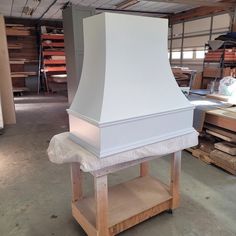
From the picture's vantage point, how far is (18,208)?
77.3 inches

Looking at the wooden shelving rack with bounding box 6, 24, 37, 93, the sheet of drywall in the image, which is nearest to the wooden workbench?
the sheet of drywall

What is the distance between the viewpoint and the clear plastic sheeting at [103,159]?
1262 millimetres

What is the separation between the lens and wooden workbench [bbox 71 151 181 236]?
4.63 feet

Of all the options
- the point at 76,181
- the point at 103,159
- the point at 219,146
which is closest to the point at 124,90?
the point at 103,159

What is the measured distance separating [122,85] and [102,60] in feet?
0.61

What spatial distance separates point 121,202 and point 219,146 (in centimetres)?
149

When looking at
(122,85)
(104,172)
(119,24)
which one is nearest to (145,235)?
(104,172)

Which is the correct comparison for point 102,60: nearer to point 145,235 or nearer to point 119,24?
point 119,24

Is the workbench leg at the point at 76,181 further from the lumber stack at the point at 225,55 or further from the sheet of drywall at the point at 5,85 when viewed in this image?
the lumber stack at the point at 225,55

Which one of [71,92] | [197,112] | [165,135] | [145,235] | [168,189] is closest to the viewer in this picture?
[165,135]

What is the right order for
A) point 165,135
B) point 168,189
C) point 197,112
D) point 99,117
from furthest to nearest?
1. point 197,112
2. point 168,189
3. point 165,135
4. point 99,117

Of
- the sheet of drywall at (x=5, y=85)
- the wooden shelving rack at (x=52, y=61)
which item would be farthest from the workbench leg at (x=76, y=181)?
the wooden shelving rack at (x=52, y=61)

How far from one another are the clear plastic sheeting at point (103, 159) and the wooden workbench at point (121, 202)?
0.08 m

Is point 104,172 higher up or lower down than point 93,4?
lower down
